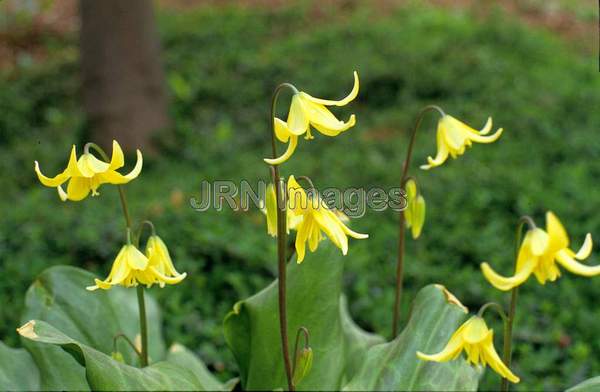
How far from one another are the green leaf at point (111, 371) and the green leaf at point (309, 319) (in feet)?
0.64

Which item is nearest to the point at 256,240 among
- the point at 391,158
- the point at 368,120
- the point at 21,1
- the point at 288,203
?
the point at 391,158

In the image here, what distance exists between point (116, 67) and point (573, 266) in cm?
368

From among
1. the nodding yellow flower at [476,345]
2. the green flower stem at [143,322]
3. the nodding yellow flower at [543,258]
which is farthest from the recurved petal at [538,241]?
the green flower stem at [143,322]

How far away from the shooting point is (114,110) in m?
4.39

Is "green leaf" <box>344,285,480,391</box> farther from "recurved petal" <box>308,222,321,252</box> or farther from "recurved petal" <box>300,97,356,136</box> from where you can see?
"recurved petal" <box>300,97,356,136</box>

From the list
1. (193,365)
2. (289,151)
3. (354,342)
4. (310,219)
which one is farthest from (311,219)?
(193,365)

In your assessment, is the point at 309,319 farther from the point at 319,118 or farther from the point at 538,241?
the point at 538,241

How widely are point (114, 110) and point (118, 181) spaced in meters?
3.14

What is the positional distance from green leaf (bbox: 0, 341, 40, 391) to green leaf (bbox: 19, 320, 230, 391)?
0.33m

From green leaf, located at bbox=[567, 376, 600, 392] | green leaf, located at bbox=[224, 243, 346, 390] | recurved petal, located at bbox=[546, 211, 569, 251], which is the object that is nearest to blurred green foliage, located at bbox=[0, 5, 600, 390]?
green leaf, located at bbox=[224, 243, 346, 390]

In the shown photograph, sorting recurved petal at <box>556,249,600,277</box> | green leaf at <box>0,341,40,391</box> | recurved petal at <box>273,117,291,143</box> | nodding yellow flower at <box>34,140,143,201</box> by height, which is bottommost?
green leaf at <box>0,341,40,391</box>

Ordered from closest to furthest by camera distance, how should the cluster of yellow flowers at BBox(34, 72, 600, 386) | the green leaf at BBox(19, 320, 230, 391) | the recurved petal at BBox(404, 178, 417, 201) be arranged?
the cluster of yellow flowers at BBox(34, 72, 600, 386) → the green leaf at BBox(19, 320, 230, 391) → the recurved petal at BBox(404, 178, 417, 201)

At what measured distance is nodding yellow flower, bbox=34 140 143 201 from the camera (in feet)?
4.29

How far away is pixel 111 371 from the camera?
1445 millimetres
